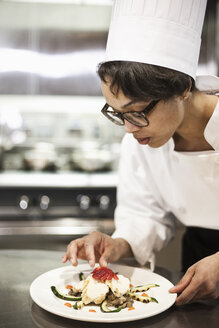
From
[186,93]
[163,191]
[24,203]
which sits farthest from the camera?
[24,203]

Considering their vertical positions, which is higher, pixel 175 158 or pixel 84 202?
pixel 175 158

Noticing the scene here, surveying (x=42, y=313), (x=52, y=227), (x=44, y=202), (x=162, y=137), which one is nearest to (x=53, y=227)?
(x=52, y=227)

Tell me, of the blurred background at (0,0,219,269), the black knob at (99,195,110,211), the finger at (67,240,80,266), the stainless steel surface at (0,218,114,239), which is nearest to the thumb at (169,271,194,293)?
the finger at (67,240,80,266)

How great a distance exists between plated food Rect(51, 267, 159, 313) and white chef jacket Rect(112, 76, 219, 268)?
0.38 m

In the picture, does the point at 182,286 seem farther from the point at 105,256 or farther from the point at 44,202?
the point at 44,202

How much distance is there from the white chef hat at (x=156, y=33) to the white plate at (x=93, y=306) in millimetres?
657

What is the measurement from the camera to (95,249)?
4.80 ft

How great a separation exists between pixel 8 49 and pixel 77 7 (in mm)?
655

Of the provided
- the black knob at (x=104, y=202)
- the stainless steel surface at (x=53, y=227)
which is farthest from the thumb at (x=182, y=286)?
the black knob at (x=104, y=202)

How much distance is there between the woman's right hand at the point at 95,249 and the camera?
135 centimetres

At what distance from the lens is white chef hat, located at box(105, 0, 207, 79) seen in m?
1.27

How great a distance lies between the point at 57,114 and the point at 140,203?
78.0 inches

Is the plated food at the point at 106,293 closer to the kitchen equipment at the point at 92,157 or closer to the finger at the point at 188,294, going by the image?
the finger at the point at 188,294

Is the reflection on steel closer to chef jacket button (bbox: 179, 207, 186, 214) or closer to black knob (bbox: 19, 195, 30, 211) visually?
black knob (bbox: 19, 195, 30, 211)
